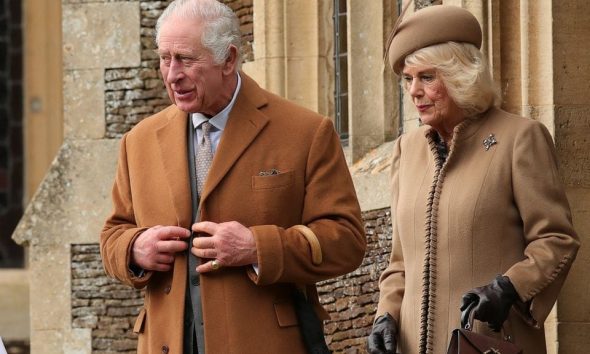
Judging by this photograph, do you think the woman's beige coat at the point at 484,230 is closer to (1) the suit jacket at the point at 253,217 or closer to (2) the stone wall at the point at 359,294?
(1) the suit jacket at the point at 253,217

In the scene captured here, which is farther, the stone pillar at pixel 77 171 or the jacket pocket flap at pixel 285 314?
the stone pillar at pixel 77 171

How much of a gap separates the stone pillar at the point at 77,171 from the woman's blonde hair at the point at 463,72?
6.88 metres

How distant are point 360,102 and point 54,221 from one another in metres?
2.70

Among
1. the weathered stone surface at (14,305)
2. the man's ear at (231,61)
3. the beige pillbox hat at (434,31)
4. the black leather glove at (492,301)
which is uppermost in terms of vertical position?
the beige pillbox hat at (434,31)

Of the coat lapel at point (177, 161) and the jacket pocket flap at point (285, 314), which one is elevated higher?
the coat lapel at point (177, 161)

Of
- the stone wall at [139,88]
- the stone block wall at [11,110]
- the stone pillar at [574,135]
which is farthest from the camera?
the stone block wall at [11,110]

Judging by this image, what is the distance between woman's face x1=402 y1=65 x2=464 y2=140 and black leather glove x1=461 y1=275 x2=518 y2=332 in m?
0.55

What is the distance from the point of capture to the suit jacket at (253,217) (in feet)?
20.1

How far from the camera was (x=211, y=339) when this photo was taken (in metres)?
6.12

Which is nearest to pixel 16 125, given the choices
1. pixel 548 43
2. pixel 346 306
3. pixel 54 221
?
pixel 54 221

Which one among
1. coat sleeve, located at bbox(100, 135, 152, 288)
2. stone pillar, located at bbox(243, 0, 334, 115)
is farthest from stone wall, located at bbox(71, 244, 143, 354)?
coat sleeve, located at bbox(100, 135, 152, 288)

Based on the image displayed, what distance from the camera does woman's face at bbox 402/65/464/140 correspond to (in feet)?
20.3

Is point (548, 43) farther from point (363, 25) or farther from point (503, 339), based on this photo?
point (363, 25)

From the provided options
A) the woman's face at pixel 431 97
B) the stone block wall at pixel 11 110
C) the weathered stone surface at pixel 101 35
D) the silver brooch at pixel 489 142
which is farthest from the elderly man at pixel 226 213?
the stone block wall at pixel 11 110
